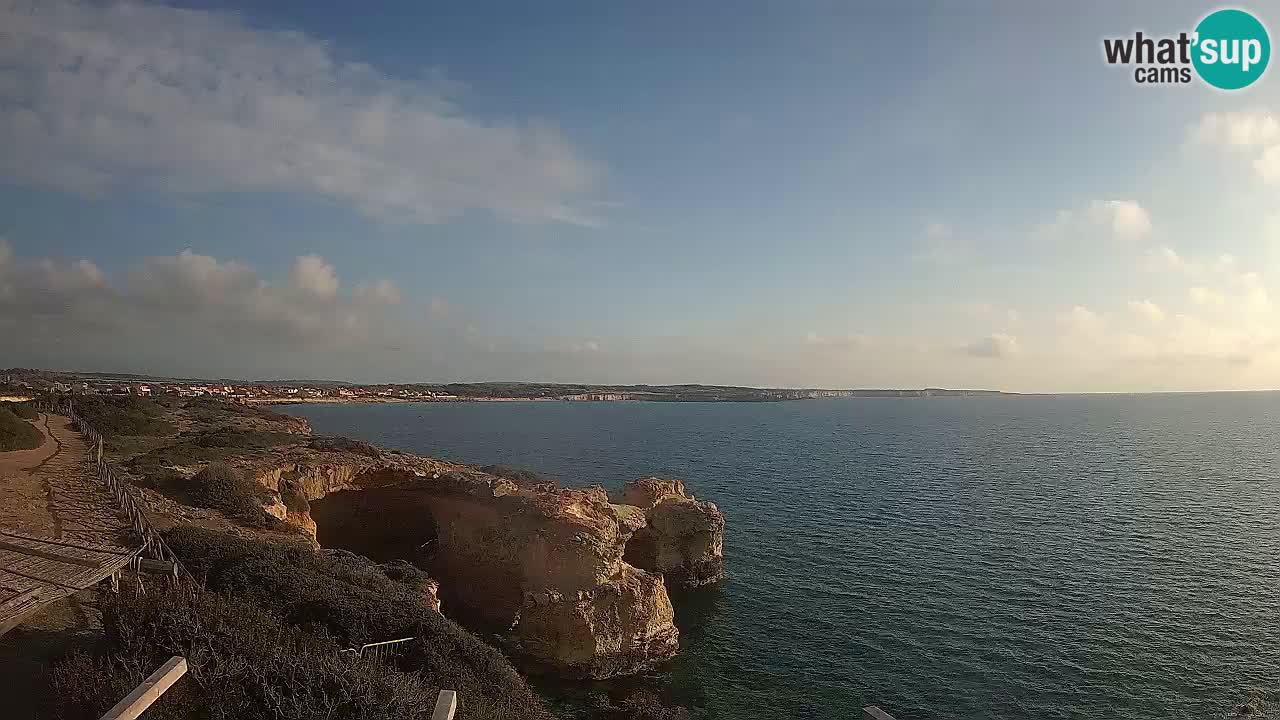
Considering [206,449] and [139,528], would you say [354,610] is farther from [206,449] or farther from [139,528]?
[206,449]

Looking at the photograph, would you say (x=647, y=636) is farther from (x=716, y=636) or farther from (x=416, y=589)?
(x=416, y=589)

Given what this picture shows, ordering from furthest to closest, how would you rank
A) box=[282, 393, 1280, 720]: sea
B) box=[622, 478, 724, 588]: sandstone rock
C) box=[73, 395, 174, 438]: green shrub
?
1. box=[73, 395, 174, 438]: green shrub
2. box=[622, 478, 724, 588]: sandstone rock
3. box=[282, 393, 1280, 720]: sea

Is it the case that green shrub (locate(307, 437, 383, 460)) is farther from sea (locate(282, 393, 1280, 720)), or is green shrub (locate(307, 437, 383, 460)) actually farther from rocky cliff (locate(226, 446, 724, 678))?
sea (locate(282, 393, 1280, 720))

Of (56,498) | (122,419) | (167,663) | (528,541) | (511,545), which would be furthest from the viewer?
(122,419)

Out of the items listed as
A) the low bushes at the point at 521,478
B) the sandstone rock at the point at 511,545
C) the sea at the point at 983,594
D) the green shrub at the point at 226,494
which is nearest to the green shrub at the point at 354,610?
the green shrub at the point at 226,494

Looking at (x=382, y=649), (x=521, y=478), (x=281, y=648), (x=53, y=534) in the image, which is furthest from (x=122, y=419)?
(x=281, y=648)

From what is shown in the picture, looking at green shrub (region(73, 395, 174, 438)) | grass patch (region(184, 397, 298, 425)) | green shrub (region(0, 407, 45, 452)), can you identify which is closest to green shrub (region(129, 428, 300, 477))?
green shrub (region(73, 395, 174, 438))

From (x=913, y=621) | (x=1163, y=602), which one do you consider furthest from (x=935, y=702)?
(x=1163, y=602)

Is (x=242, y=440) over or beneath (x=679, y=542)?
over
